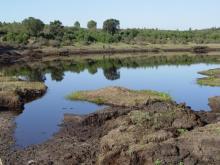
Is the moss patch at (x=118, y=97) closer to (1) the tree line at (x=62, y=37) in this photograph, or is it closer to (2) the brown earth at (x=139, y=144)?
(2) the brown earth at (x=139, y=144)

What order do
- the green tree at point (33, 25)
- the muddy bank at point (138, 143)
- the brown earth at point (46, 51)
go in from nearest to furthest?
the muddy bank at point (138, 143) → the brown earth at point (46, 51) → the green tree at point (33, 25)

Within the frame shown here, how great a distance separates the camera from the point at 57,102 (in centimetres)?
5297

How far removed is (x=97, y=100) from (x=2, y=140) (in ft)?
61.9

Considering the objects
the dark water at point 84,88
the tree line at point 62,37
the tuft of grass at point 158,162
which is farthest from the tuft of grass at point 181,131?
the tree line at point 62,37

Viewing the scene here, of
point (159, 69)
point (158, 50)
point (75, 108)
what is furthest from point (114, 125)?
point (158, 50)

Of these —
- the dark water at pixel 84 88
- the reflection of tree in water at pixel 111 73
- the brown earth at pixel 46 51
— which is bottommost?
the brown earth at pixel 46 51

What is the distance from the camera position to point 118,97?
5131 centimetres

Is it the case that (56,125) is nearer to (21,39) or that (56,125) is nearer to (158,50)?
(21,39)

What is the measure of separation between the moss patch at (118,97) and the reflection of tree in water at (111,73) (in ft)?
86.0

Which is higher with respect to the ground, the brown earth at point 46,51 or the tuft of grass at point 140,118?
the tuft of grass at point 140,118

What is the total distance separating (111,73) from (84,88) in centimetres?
2417

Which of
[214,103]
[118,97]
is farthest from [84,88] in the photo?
[214,103]

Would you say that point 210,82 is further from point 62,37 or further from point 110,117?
point 62,37

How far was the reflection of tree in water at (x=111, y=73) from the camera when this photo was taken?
82.4m
